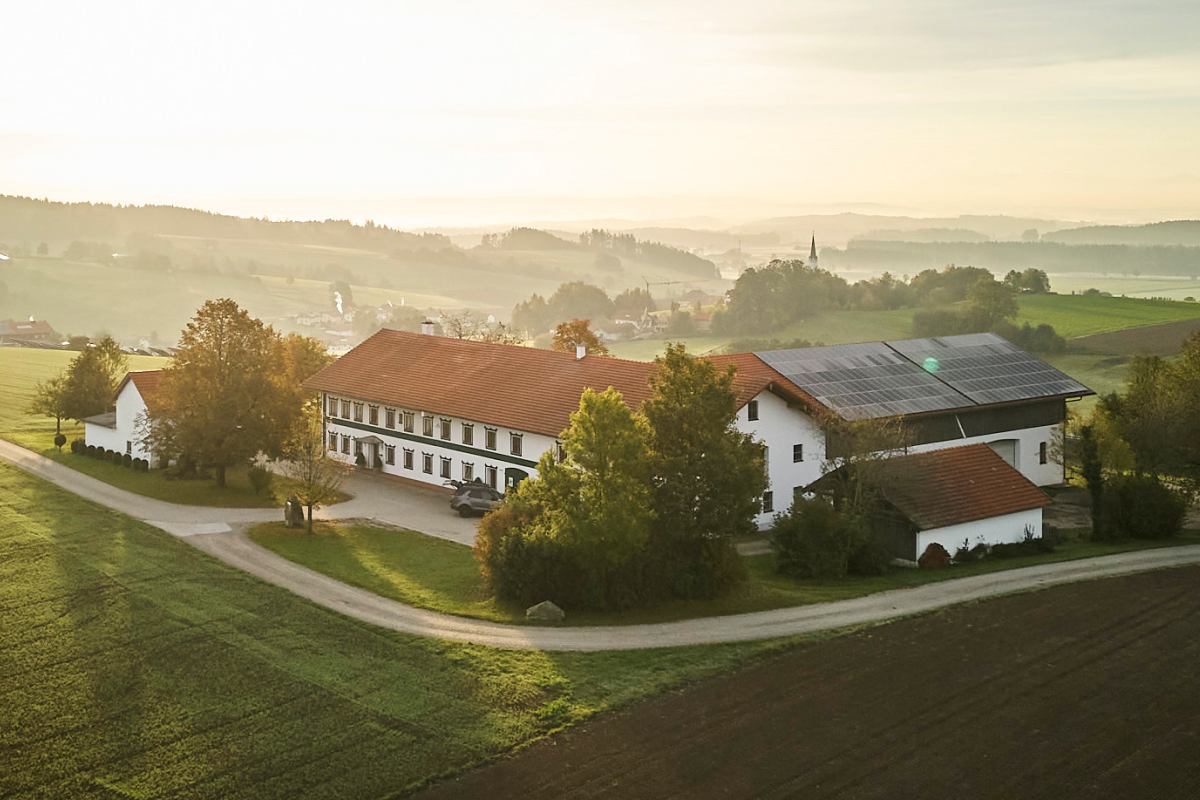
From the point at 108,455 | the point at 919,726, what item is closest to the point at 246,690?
the point at 919,726

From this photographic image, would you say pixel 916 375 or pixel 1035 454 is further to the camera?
pixel 1035 454

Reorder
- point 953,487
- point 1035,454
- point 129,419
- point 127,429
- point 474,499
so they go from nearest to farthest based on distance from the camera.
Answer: point 953,487 < point 474,499 < point 1035,454 < point 129,419 < point 127,429

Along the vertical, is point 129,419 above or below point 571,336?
below

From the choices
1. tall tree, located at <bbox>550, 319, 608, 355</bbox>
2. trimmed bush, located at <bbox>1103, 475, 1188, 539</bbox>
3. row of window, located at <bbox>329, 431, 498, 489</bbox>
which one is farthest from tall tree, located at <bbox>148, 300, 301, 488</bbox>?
trimmed bush, located at <bbox>1103, 475, 1188, 539</bbox>

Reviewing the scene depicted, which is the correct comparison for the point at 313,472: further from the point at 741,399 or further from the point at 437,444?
the point at 741,399

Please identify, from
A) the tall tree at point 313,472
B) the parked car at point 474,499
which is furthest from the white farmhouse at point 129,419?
the parked car at point 474,499

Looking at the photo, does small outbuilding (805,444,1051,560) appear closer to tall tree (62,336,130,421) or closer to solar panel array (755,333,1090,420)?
solar panel array (755,333,1090,420)

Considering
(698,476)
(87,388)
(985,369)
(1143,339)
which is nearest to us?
(698,476)
